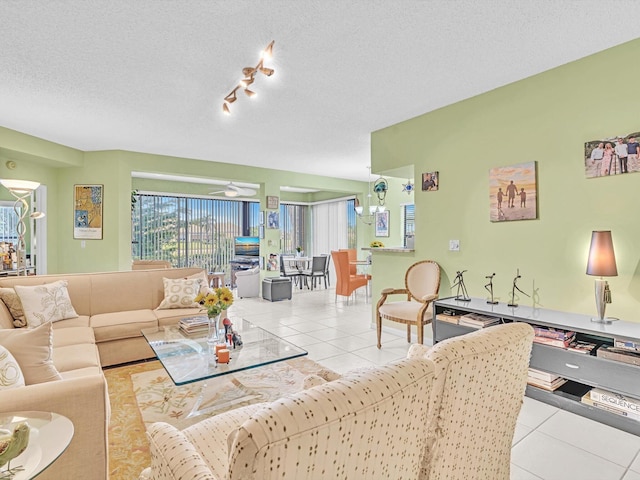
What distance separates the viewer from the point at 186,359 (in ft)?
7.84

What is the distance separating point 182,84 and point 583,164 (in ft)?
11.5

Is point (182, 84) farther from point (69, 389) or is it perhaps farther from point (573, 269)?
point (573, 269)

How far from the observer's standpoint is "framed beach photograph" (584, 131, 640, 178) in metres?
2.45

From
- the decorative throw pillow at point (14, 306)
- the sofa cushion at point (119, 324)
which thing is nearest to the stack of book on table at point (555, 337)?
the sofa cushion at point (119, 324)

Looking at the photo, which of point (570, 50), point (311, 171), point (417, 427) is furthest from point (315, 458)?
point (311, 171)

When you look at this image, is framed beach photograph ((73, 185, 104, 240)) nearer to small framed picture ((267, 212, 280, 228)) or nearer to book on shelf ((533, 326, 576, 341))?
small framed picture ((267, 212, 280, 228))

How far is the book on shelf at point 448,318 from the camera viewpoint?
10.1 feet

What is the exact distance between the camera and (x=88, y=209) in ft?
18.0

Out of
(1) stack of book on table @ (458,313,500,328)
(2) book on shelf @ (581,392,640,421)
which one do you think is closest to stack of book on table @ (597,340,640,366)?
(2) book on shelf @ (581,392,640,421)

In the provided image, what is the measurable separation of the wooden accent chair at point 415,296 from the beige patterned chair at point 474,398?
2011 millimetres

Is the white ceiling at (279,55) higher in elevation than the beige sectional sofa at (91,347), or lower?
higher

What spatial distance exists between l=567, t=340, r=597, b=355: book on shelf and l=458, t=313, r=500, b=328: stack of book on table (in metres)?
0.55

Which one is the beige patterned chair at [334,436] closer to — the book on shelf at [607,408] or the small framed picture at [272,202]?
the book on shelf at [607,408]

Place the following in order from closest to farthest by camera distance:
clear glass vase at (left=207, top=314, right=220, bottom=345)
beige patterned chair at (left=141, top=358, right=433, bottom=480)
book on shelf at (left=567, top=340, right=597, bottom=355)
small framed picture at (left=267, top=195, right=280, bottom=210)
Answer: beige patterned chair at (left=141, top=358, right=433, bottom=480), book on shelf at (left=567, top=340, right=597, bottom=355), clear glass vase at (left=207, top=314, right=220, bottom=345), small framed picture at (left=267, top=195, right=280, bottom=210)
